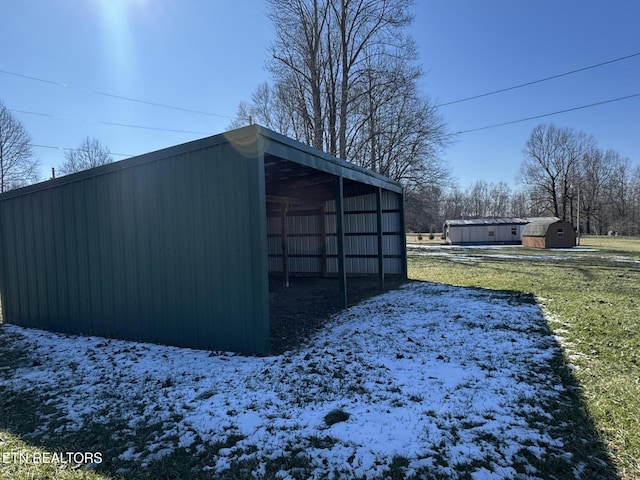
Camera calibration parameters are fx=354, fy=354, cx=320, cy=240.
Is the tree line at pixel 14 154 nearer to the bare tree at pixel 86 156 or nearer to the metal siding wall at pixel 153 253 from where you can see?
the bare tree at pixel 86 156

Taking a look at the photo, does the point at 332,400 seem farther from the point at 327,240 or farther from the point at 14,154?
the point at 14,154

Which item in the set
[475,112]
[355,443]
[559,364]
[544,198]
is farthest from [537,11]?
[544,198]

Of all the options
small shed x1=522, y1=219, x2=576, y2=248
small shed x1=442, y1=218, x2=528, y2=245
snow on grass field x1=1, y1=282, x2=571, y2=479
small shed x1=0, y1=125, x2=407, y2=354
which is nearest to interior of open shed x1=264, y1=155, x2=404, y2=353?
small shed x1=0, y1=125, x2=407, y2=354

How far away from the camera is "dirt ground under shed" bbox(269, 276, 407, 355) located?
5363 mm

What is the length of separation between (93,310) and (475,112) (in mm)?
20083

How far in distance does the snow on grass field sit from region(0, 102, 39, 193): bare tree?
1068 inches

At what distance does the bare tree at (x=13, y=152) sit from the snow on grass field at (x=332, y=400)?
27132mm

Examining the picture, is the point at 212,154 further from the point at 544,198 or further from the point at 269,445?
the point at 544,198

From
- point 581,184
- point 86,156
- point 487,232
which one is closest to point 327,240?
point 487,232

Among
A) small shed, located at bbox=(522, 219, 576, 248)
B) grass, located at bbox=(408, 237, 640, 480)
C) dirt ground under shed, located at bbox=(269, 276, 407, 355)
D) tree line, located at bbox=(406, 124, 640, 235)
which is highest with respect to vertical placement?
tree line, located at bbox=(406, 124, 640, 235)

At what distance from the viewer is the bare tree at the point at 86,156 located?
3052 cm

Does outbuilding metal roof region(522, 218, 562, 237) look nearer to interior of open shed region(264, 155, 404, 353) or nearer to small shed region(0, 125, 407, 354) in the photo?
interior of open shed region(264, 155, 404, 353)

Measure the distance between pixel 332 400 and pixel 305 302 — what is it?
16.0ft

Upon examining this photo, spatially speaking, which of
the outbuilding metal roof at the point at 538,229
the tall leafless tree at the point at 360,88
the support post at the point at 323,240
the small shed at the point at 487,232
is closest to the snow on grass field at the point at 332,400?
the support post at the point at 323,240
